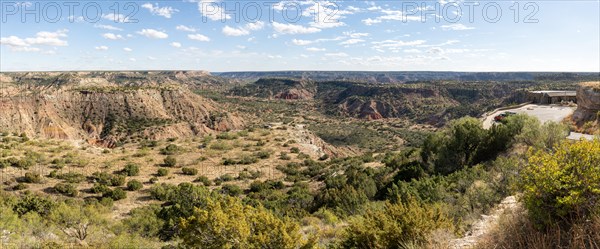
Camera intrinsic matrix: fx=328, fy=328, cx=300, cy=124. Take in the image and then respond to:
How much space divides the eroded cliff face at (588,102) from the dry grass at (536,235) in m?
25.1

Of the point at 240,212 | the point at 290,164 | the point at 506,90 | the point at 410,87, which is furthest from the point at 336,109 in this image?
the point at 240,212

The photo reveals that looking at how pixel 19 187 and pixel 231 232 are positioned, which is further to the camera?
pixel 19 187

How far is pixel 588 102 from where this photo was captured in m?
26.6

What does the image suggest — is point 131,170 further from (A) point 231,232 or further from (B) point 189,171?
(A) point 231,232

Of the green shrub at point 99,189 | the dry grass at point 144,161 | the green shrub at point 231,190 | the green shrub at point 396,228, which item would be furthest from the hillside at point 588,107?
the green shrub at point 99,189

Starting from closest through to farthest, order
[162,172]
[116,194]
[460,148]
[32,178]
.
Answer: [460,148] → [116,194] → [32,178] → [162,172]

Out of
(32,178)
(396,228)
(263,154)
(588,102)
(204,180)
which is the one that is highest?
(588,102)

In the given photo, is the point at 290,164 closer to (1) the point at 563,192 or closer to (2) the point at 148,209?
(2) the point at 148,209

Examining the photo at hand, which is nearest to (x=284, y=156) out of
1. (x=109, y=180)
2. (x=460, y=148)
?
(x=109, y=180)

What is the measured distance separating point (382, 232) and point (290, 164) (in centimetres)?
3997

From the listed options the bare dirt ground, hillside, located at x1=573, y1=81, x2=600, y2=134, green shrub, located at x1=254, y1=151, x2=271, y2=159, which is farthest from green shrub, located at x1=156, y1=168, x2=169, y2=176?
hillside, located at x1=573, y1=81, x2=600, y2=134

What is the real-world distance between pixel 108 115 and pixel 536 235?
9685 centimetres

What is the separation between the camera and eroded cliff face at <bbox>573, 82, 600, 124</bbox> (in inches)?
1021

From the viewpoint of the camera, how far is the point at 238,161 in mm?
49281
